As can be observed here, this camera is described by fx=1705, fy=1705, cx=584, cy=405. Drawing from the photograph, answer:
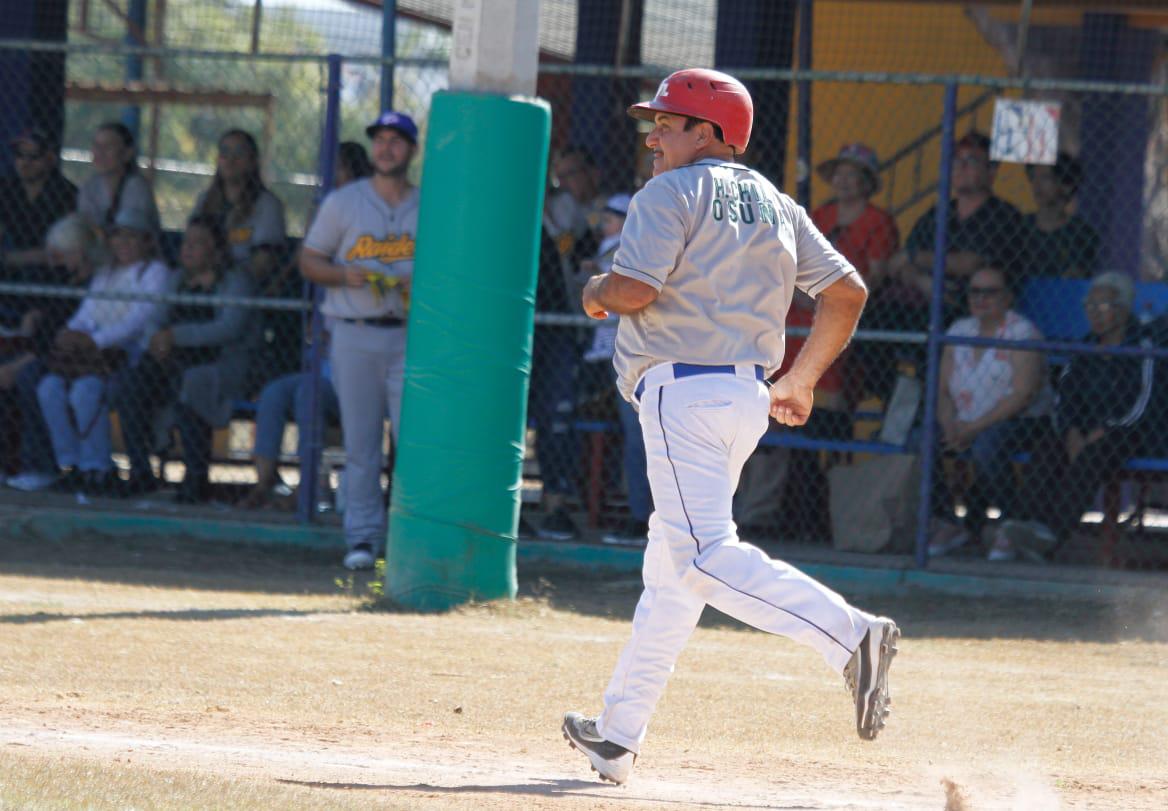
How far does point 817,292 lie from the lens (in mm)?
4996

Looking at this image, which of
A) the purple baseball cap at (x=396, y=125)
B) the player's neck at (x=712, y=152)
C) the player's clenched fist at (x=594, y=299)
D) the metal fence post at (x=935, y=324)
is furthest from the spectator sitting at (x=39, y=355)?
the player's neck at (x=712, y=152)

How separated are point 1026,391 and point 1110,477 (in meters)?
0.64

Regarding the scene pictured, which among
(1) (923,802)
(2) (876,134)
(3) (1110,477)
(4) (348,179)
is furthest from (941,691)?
(2) (876,134)

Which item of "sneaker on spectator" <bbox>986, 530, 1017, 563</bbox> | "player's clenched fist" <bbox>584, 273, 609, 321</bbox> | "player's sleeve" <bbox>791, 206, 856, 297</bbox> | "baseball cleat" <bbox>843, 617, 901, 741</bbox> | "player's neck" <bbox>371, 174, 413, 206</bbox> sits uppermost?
"player's neck" <bbox>371, 174, 413, 206</bbox>

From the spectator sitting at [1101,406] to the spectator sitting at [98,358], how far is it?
5.35 m

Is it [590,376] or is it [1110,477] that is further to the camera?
[590,376]

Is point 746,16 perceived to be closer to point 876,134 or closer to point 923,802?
point 876,134

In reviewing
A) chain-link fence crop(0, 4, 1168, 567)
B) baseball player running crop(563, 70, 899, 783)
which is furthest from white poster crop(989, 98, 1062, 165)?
baseball player running crop(563, 70, 899, 783)

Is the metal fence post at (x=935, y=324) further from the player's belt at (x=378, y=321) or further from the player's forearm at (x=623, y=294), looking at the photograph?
the player's forearm at (x=623, y=294)

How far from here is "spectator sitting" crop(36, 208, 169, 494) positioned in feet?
33.9

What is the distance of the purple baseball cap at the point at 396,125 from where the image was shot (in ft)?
29.2

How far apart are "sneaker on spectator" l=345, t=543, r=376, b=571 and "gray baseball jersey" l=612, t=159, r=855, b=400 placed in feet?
15.0

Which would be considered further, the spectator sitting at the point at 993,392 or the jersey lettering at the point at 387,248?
the spectator sitting at the point at 993,392

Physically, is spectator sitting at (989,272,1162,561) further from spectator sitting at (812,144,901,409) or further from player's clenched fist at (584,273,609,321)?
player's clenched fist at (584,273,609,321)
